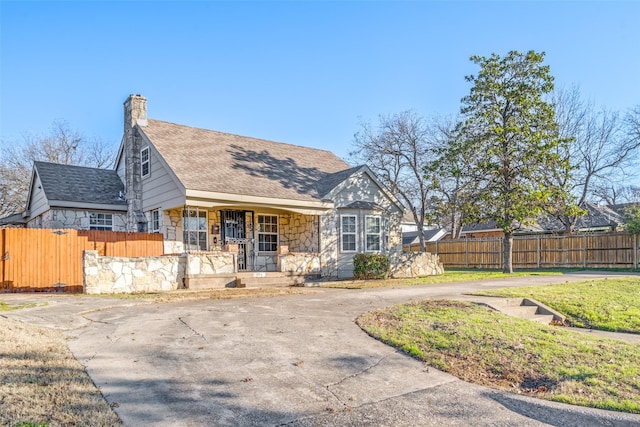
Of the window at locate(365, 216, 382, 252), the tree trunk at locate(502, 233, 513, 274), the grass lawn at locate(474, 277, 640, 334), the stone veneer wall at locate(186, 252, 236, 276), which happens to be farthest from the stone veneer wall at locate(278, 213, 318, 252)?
the tree trunk at locate(502, 233, 513, 274)

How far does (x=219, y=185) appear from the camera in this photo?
1609cm

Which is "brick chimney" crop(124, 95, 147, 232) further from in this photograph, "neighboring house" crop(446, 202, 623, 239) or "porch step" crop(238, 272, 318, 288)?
"neighboring house" crop(446, 202, 623, 239)

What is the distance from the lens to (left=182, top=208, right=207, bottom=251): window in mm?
16742

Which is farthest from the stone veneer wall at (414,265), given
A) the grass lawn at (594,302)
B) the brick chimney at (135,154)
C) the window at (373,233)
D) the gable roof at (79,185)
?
the gable roof at (79,185)

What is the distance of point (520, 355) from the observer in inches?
250

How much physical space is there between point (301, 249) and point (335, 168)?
5.17 metres

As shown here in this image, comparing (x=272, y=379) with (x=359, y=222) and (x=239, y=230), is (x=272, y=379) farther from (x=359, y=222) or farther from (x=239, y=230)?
(x=359, y=222)

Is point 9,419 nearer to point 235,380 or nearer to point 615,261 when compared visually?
point 235,380

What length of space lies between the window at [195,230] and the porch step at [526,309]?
1026 cm

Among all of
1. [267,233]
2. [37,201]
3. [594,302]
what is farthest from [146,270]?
[594,302]

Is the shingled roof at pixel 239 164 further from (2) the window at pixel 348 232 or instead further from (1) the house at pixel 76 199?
(1) the house at pixel 76 199

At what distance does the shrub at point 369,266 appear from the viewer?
18312mm

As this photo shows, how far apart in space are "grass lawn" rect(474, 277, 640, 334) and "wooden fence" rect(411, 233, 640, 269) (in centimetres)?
1111

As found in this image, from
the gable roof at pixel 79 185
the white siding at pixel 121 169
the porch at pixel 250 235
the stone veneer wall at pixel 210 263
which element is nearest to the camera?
the stone veneer wall at pixel 210 263
